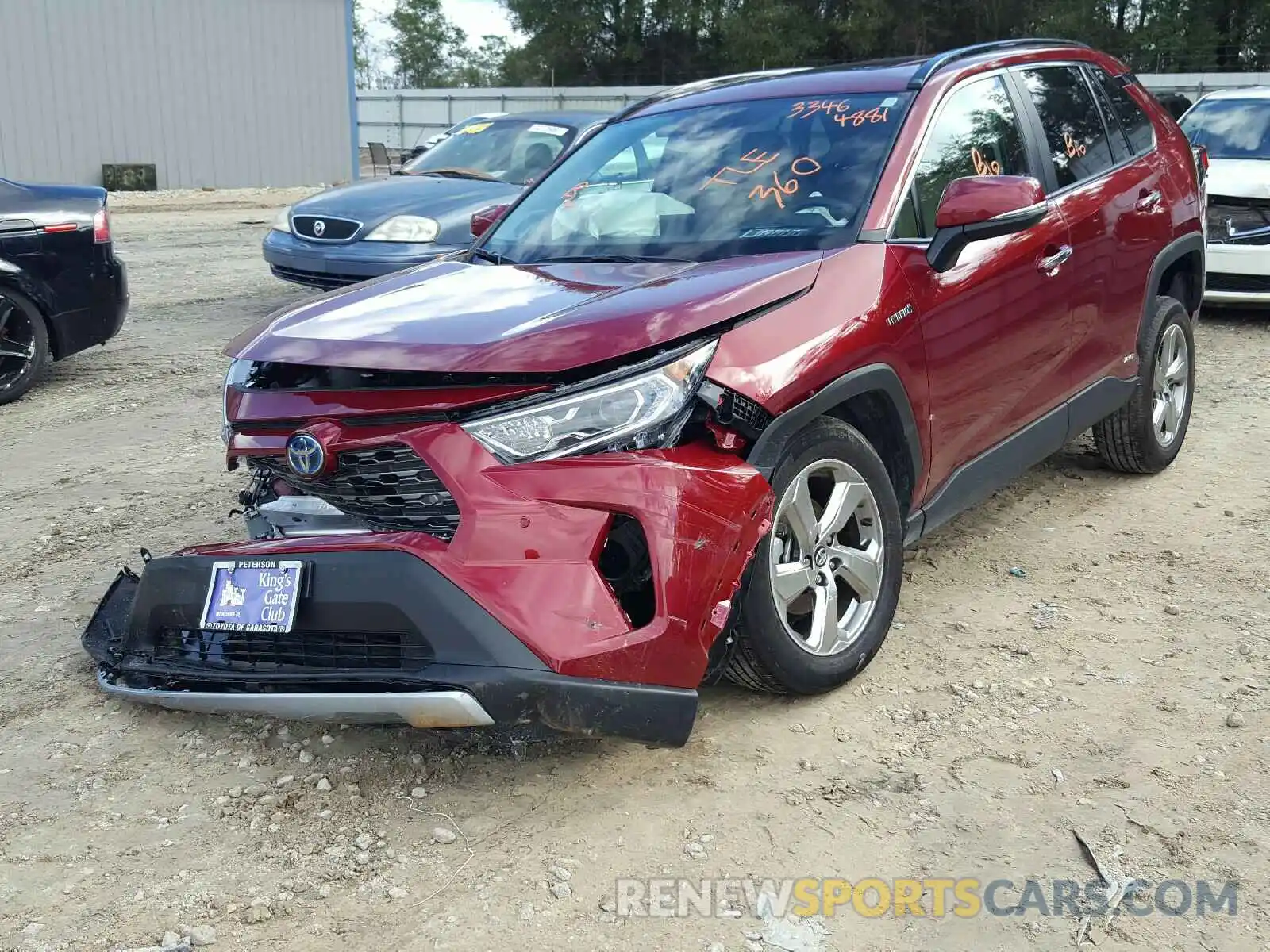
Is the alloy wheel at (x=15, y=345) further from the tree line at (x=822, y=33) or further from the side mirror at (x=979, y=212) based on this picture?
the tree line at (x=822, y=33)

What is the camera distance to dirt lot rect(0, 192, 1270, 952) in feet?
8.93

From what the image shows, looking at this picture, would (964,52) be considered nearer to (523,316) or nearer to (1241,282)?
(523,316)

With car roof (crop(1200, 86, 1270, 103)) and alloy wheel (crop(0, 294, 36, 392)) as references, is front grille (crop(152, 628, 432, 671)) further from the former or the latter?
car roof (crop(1200, 86, 1270, 103))

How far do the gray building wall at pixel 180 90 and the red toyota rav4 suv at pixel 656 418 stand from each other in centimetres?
1940

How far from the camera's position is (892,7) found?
41875 mm

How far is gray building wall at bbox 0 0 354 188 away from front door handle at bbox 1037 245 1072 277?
20.4 meters

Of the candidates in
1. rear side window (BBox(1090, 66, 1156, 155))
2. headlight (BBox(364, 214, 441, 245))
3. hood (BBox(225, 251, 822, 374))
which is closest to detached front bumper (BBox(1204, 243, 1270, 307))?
rear side window (BBox(1090, 66, 1156, 155))

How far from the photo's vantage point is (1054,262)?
174 inches

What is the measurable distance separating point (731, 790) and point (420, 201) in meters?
6.97

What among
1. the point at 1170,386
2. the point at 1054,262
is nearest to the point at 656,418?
the point at 1054,262

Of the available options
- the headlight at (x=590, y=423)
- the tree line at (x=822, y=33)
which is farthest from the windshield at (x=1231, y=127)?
the tree line at (x=822, y=33)

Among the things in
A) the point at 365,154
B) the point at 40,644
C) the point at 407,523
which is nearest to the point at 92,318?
the point at 40,644

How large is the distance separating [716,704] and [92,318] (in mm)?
5732

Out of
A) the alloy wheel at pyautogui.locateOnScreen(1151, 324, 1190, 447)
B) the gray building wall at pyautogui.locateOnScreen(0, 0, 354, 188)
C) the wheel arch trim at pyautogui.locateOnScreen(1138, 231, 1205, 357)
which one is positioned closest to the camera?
the wheel arch trim at pyautogui.locateOnScreen(1138, 231, 1205, 357)
